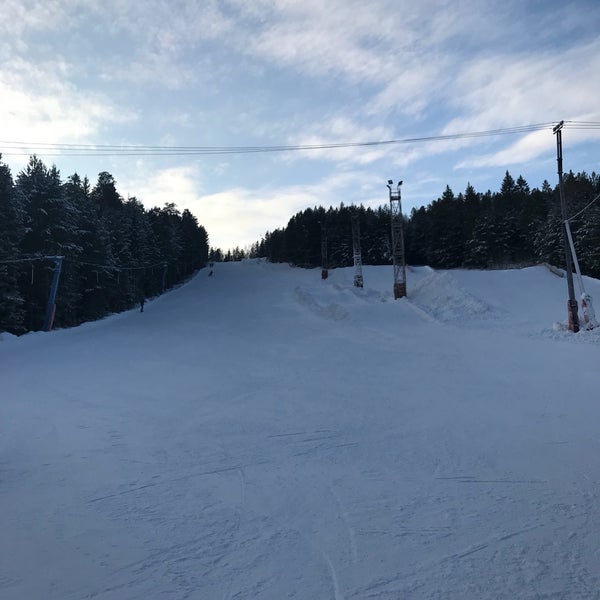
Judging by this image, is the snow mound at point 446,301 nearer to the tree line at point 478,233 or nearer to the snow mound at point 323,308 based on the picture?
the snow mound at point 323,308

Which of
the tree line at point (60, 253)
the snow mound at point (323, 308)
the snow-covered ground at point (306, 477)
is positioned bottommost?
the snow-covered ground at point (306, 477)

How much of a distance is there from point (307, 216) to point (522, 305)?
5572cm

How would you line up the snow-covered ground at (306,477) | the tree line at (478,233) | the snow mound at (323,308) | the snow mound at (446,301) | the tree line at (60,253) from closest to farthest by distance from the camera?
the snow-covered ground at (306,477), the snow mound at (446,301), the tree line at (60,253), the snow mound at (323,308), the tree line at (478,233)

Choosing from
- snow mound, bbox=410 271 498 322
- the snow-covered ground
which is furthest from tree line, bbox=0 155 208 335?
snow mound, bbox=410 271 498 322

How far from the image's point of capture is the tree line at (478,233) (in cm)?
4528

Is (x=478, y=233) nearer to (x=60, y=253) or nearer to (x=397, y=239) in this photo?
(x=397, y=239)

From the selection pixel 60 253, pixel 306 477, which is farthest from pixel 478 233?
pixel 306 477

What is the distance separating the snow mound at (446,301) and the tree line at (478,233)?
1415 centimetres

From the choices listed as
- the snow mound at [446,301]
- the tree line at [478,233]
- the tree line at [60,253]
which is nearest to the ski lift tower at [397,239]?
the snow mound at [446,301]

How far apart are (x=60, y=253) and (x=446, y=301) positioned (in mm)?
22513

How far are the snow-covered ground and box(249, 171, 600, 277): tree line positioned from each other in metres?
31.5

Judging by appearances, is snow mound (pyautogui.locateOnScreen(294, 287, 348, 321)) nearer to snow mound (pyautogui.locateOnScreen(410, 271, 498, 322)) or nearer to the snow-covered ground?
snow mound (pyautogui.locateOnScreen(410, 271, 498, 322))

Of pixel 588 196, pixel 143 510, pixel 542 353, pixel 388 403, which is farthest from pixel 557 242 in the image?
pixel 143 510

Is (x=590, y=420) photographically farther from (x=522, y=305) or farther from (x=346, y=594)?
(x=522, y=305)
